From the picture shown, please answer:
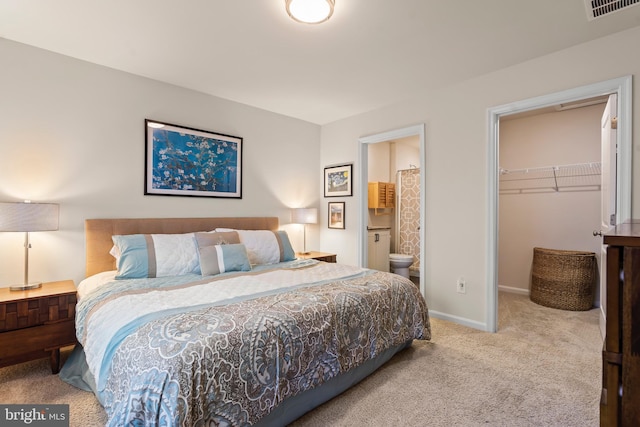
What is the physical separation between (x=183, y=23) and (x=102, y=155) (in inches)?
57.1

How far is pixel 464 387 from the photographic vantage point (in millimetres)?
2111

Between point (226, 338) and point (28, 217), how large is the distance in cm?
190

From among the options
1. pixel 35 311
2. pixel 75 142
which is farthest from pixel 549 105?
pixel 35 311

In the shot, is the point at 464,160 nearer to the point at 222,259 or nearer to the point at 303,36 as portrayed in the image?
the point at 303,36

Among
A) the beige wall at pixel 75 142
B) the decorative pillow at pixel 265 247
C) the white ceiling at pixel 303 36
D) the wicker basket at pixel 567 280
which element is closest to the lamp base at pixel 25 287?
the beige wall at pixel 75 142

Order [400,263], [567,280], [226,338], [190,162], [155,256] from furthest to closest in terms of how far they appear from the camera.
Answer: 1. [400,263]
2. [567,280]
3. [190,162]
4. [155,256]
5. [226,338]

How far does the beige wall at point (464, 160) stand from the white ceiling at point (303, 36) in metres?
0.16

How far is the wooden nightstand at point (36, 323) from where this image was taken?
6.91 feet

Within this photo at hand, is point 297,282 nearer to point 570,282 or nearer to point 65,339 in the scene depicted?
point 65,339

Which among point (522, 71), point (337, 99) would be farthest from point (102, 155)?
point (522, 71)

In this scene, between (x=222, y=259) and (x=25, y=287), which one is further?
(x=222, y=259)

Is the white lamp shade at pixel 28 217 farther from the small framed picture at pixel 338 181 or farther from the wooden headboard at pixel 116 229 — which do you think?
the small framed picture at pixel 338 181

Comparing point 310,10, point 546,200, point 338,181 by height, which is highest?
point 310,10

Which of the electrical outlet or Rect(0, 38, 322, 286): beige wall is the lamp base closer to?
Rect(0, 38, 322, 286): beige wall
